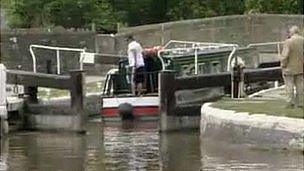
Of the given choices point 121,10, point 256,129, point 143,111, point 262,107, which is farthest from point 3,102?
point 121,10

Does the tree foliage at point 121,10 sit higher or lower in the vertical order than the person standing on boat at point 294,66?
higher

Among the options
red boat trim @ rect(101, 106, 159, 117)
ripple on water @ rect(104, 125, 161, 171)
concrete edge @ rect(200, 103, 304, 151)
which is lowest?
ripple on water @ rect(104, 125, 161, 171)

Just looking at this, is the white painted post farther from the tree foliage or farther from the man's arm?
the tree foliage

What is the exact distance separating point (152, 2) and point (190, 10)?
6.94ft

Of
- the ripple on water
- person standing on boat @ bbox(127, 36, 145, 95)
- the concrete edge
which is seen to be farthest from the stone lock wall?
the concrete edge

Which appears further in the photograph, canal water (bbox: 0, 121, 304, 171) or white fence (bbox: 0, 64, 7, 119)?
white fence (bbox: 0, 64, 7, 119)

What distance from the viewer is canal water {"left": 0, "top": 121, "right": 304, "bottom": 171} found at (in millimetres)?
18031

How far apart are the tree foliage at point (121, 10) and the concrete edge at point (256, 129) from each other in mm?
16880

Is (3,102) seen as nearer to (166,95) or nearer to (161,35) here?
(166,95)

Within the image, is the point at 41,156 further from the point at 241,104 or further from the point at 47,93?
the point at 47,93

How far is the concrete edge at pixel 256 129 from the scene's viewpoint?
61.4 ft

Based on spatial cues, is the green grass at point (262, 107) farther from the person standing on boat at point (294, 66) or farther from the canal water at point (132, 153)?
the canal water at point (132, 153)

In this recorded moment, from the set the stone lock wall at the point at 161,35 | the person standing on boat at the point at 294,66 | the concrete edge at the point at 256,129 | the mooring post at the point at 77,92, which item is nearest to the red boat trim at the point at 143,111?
the mooring post at the point at 77,92

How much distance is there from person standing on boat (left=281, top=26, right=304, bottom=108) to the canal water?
1.68 meters
